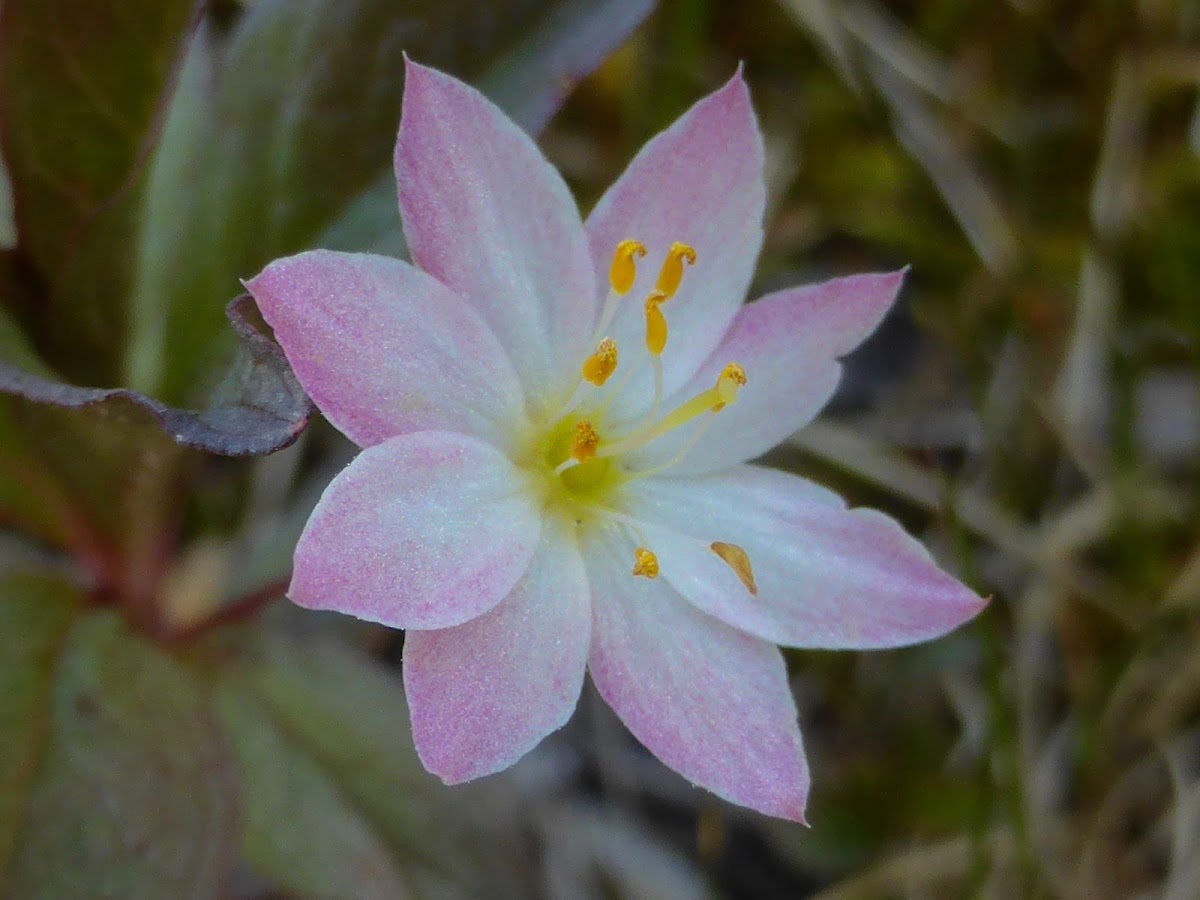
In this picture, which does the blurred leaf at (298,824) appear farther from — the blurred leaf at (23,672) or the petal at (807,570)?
the petal at (807,570)

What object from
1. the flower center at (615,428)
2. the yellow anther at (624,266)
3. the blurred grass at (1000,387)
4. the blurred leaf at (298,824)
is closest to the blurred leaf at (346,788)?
the blurred leaf at (298,824)

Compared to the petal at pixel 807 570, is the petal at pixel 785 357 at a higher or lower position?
higher

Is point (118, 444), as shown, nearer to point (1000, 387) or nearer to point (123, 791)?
point (123, 791)

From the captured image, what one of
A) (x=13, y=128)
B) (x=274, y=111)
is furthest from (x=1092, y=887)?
(x=13, y=128)

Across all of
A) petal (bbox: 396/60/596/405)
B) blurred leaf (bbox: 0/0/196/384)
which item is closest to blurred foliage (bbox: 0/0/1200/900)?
blurred leaf (bbox: 0/0/196/384)

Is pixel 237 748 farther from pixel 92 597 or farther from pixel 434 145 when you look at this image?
pixel 434 145

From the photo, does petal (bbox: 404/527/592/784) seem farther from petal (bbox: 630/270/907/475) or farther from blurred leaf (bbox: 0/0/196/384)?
blurred leaf (bbox: 0/0/196/384)

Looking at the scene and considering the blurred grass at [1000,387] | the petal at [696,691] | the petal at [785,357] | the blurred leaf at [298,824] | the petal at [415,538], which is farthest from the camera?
the blurred grass at [1000,387]
